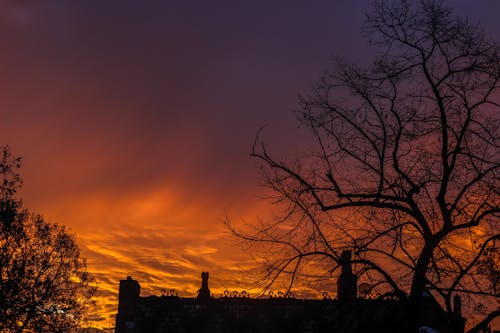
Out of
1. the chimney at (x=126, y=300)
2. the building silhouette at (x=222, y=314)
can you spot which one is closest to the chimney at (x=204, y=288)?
the building silhouette at (x=222, y=314)

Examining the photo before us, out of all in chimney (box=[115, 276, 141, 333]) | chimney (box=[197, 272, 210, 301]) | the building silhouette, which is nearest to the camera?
the building silhouette

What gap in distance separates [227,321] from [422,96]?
787 inches

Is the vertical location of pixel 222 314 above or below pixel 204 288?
below

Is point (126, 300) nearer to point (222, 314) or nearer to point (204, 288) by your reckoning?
point (204, 288)

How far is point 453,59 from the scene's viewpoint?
68.5ft

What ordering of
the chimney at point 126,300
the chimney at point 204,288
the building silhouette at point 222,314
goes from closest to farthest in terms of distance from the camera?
the building silhouette at point 222,314
the chimney at point 126,300
the chimney at point 204,288

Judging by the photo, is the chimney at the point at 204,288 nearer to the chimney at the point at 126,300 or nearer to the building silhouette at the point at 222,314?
the building silhouette at the point at 222,314

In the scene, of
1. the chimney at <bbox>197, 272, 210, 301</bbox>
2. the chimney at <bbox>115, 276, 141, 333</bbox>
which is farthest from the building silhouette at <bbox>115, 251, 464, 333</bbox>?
the chimney at <bbox>197, 272, 210, 301</bbox>

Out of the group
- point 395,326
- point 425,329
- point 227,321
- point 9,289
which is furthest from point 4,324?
point 395,326

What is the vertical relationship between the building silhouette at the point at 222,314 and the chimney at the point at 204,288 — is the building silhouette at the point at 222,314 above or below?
below

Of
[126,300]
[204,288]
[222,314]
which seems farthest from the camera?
[204,288]

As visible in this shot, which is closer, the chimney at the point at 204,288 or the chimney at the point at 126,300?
the chimney at the point at 126,300

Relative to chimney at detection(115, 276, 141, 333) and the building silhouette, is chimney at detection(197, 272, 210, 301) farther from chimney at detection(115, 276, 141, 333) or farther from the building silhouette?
chimney at detection(115, 276, 141, 333)

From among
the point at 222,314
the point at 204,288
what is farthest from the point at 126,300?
the point at 222,314
